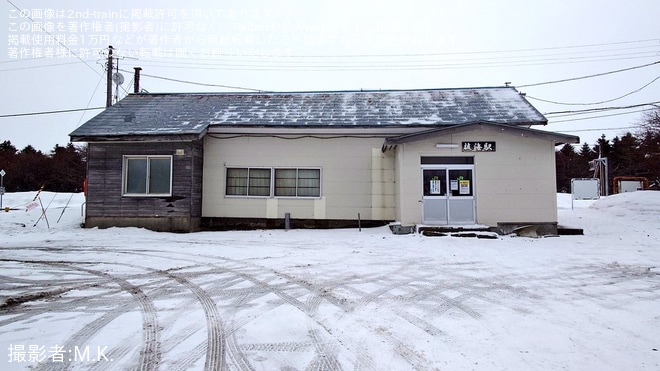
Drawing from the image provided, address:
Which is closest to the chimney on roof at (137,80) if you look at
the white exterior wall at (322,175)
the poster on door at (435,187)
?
the white exterior wall at (322,175)

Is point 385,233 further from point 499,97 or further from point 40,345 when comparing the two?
point 40,345

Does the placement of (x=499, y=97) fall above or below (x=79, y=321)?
above

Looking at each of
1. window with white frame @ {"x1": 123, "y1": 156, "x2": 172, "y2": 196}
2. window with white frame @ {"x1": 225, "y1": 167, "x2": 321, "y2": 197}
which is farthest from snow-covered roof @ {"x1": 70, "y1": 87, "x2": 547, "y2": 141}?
window with white frame @ {"x1": 225, "y1": 167, "x2": 321, "y2": 197}

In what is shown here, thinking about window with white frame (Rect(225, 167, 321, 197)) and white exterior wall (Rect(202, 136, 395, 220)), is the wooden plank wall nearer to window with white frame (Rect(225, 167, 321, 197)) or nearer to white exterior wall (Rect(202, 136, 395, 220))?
white exterior wall (Rect(202, 136, 395, 220))

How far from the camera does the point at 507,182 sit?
39.1 feet

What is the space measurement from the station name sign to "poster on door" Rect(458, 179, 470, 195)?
3.28 ft

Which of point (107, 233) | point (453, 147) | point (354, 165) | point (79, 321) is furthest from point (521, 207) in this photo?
point (107, 233)

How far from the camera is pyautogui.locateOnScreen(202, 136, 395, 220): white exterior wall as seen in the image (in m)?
13.6

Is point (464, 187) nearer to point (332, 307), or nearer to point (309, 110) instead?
point (309, 110)

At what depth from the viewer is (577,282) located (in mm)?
6031

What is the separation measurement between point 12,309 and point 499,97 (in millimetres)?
16141

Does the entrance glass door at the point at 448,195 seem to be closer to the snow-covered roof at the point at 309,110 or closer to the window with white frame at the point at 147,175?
the snow-covered roof at the point at 309,110

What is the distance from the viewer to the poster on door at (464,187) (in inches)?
Result: 475

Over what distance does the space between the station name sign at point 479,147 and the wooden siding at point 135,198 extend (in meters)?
9.22
